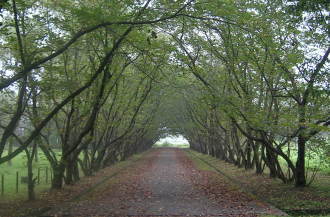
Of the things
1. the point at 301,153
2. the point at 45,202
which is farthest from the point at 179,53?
the point at 45,202

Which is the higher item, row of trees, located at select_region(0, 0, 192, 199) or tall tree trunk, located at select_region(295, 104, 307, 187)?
row of trees, located at select_region(0, 0, 192, 199)

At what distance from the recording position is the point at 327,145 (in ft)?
43.7

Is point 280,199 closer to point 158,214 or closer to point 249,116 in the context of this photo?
point 249,116

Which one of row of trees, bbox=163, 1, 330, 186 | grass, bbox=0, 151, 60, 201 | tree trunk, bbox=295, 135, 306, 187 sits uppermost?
row of trees, bbox=163, 1, 330, 186

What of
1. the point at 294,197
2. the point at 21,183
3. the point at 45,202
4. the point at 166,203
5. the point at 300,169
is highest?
the point at 300,169

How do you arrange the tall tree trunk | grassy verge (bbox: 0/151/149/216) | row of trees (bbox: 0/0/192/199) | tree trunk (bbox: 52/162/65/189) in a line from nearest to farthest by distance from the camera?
row of trees (bbox: 0/0/192/199)
grassy verge (bbox: 0/151/149/216)
the tall tree trunk
tree trunk (bbox: 52/162/65/189)

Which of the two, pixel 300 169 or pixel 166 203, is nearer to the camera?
pixel 166 203

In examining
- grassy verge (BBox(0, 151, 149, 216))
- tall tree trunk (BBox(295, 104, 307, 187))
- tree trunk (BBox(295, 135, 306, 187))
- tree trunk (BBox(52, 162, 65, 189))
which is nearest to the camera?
grassy verge (BBox(0, 151, 149, 216))

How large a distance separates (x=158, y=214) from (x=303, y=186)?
266 inches

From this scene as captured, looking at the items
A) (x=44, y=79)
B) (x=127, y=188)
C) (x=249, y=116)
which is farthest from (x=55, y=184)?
(x=249, y=116)

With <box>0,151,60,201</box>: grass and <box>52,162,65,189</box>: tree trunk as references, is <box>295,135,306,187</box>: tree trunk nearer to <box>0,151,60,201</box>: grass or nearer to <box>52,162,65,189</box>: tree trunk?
<box>52,162,65,189</box>: tree trunk

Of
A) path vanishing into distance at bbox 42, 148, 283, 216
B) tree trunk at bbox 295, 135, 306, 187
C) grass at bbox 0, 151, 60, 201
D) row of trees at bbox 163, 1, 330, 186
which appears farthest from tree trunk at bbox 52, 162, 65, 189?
tree trunk at bbox 295, 135, 306, 187

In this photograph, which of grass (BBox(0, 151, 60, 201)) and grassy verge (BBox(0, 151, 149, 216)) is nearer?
grassy verge (BBox(0, 151, 149, 216))

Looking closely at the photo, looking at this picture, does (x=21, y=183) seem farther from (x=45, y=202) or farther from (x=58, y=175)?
(x=45, y=202)
